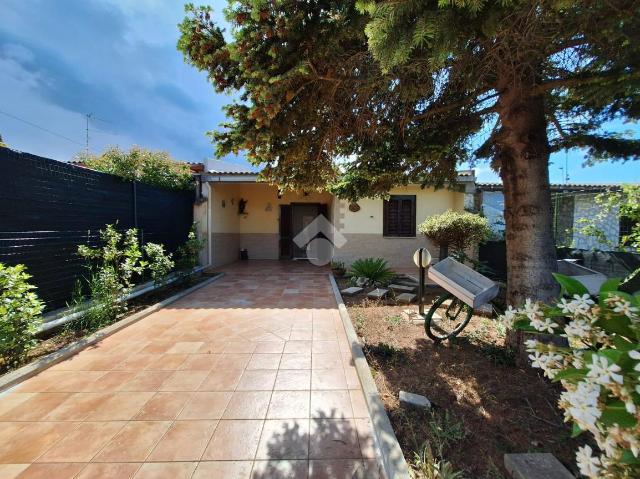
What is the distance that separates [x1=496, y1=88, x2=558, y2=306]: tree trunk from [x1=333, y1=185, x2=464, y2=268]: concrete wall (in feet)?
22.6

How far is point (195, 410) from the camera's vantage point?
96.7 inches

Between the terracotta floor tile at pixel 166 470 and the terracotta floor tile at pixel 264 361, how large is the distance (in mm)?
1334

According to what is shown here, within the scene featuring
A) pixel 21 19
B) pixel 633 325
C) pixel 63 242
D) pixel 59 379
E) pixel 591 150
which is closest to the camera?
pixel 633 325

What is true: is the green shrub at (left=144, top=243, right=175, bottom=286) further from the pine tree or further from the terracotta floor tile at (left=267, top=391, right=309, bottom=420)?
the terracotta floor tile at (left=267, top=391, right=309, bottom=420)

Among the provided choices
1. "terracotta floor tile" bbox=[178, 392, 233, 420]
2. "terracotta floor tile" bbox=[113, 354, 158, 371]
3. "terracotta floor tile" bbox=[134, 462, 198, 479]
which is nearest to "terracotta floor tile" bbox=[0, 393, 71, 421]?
"terracotta floor tile" bbox=[113, 354, 158, 371]

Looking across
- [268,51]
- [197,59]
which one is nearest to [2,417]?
[197,59]

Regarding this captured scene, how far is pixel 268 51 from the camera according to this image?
238 cm

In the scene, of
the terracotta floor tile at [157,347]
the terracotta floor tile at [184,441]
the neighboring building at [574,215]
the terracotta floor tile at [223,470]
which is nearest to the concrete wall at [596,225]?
the neighboring building at [574,215]

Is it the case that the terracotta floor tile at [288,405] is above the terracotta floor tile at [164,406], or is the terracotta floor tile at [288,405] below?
above

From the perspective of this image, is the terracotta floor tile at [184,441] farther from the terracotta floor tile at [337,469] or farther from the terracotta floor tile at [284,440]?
the terracotta floor tile at [337,469]

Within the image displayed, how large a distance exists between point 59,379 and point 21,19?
12.7 meters

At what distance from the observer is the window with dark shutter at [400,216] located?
32.7 feet

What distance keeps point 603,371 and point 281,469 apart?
1833mm

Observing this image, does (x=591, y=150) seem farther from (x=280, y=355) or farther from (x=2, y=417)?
(x=2, y=417)
